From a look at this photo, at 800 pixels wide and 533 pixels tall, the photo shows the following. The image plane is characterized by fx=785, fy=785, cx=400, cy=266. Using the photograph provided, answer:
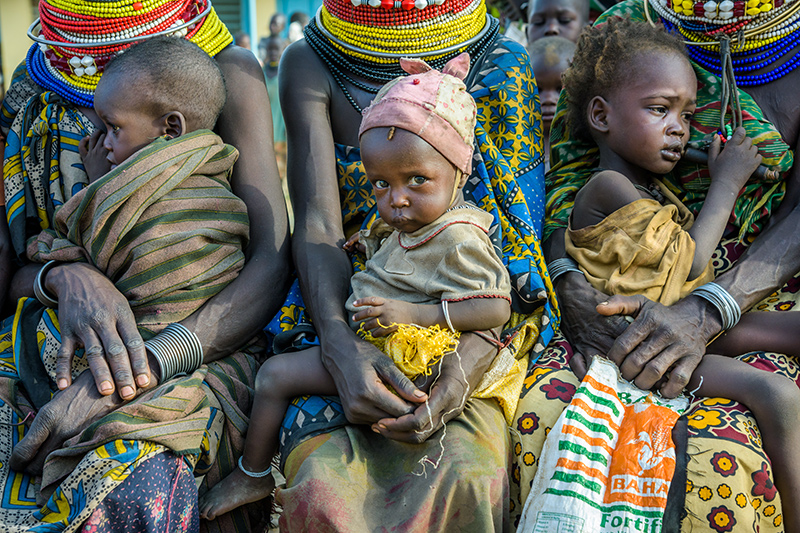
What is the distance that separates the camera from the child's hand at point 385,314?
2.35 meters

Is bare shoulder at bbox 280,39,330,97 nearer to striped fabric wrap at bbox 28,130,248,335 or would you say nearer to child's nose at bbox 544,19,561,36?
striped fabric wrap at bbox 28,130,248,335

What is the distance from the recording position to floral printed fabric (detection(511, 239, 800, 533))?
2230mm

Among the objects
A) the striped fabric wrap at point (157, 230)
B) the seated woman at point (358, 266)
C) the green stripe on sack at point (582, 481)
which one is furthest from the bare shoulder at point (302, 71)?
the green stripe on sack at point (582, 481)

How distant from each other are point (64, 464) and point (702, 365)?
2.00m

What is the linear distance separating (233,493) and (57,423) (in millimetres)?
584

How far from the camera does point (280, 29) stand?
1302 centimetres

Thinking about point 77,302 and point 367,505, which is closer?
point 367,505

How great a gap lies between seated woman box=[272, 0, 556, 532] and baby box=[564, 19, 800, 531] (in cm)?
24

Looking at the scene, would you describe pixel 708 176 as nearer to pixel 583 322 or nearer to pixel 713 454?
pixel 583 322

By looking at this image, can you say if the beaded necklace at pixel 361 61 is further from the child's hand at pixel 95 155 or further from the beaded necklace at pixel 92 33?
the child's hand at pixel 95 155

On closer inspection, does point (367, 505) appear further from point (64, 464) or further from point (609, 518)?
point (64, 464)

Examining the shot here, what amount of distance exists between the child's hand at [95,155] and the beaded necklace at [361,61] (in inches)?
35.1

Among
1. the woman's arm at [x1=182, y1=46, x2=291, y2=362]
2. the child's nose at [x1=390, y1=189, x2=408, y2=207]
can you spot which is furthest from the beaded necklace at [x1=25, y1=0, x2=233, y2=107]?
the child's nose at [x1=390, y1=189, x2=408, y2=207]

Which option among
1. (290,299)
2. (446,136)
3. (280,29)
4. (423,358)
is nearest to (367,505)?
(423,358)
